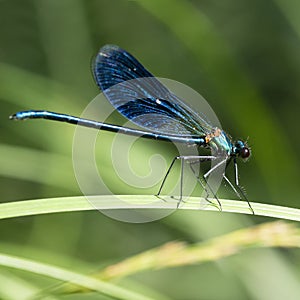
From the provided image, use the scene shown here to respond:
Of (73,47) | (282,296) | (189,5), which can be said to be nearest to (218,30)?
(189,5)

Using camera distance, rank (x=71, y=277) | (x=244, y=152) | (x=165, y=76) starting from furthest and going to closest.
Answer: (x=165, y=76), (x=244, y=152), (x=71, y=277)

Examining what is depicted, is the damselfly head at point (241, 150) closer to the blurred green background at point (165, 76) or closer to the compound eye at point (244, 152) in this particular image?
the compound eye at point (244, 152)

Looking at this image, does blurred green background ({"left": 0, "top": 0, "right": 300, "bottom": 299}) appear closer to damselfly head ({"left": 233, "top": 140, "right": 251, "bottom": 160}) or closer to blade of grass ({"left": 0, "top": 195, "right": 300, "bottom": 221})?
damselfly head ({"left": 233, "top": 140, "right": 251, "bottom": 160})

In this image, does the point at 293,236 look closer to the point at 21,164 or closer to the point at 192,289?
the point at 192,289

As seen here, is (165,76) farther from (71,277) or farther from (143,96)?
(71,277)

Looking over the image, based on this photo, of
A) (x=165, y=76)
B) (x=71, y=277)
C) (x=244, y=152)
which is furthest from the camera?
(x=165, y=76)

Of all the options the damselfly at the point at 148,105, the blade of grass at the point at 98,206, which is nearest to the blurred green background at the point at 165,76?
the damselfly at the point at 148,105

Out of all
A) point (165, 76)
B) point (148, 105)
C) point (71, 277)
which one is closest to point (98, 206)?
point (71, 277)
